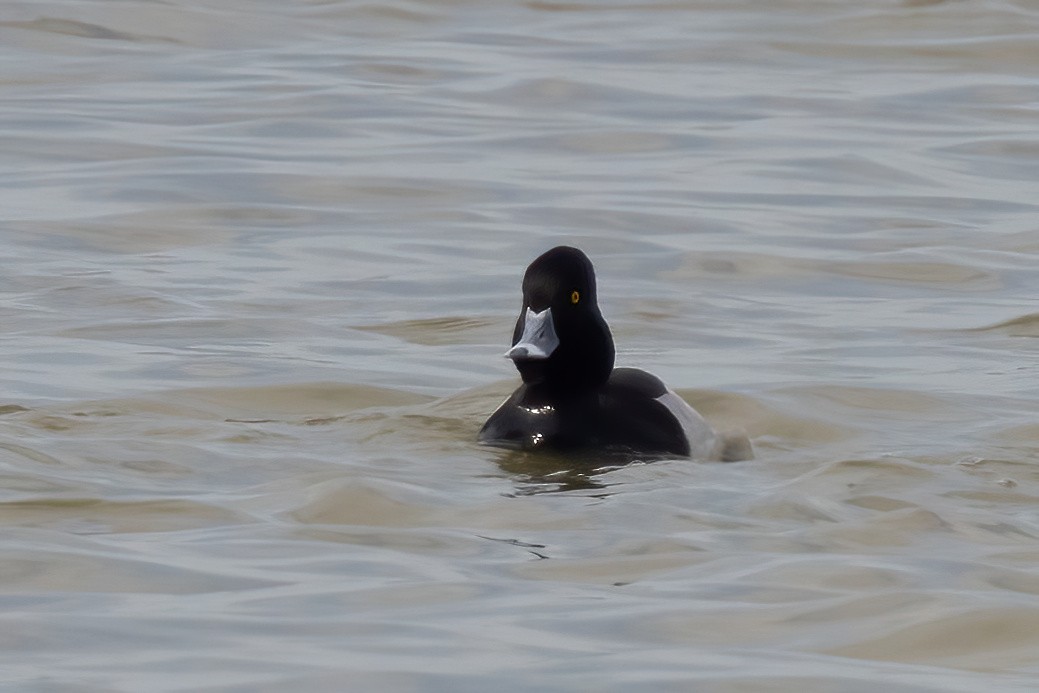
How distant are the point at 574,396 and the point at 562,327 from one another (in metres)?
A: 0.26

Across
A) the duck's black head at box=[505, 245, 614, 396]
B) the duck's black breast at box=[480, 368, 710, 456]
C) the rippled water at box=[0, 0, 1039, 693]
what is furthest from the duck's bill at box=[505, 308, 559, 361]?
the rippled water at box=[0, 0, 1039, 693]

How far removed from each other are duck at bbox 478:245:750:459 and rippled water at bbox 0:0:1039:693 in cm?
18

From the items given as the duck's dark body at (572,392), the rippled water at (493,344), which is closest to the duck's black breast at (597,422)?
the duck's dark body at (572,392)

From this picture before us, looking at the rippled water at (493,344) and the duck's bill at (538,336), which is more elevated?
the duck's bill at (538,336)

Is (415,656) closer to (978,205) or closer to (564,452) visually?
(564,452)

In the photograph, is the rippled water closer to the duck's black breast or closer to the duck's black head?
the duck's black breast

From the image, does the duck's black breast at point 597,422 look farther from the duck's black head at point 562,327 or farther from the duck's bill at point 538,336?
the duck's bill at point 538,336

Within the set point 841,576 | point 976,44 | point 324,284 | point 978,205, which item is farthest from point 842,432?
point 976,44

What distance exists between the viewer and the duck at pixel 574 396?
8.84 m

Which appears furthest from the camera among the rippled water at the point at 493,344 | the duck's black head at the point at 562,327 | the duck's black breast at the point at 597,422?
the duck's black head at the point at 562,327

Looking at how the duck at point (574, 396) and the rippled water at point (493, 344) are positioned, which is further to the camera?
the duck at point (574, 396)

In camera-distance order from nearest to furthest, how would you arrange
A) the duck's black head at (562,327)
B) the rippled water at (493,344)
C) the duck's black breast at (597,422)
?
the rippled water at (493,344) → the duck's black breast at (597,422) → the duck's black head at (562,327)

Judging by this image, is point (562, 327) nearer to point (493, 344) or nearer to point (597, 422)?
point (597, 422)

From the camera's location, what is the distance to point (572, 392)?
9000mm
